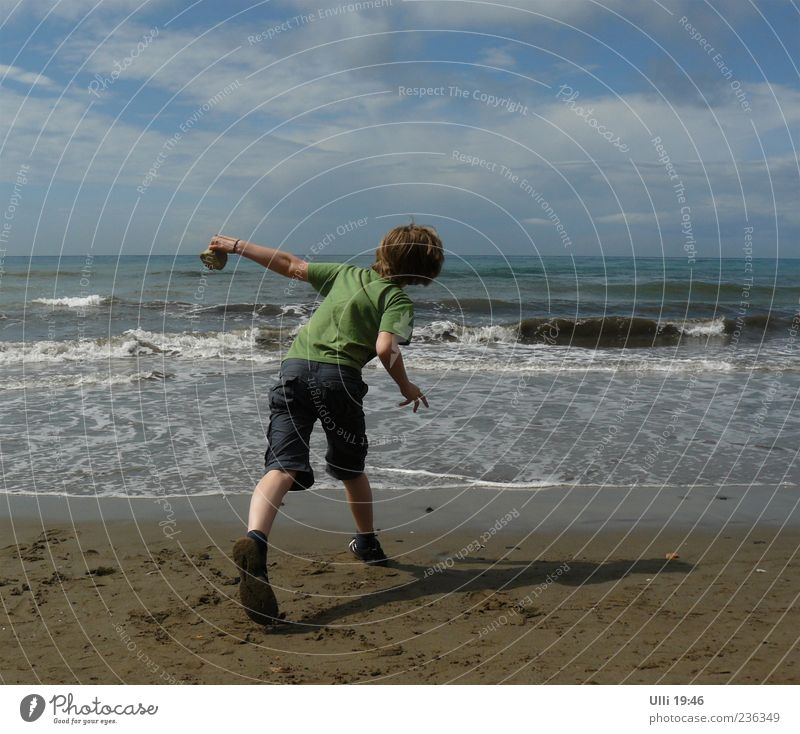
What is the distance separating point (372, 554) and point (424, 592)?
0.58 meters

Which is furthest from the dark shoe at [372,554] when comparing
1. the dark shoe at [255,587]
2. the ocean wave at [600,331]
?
the ocean wave at [600,331]

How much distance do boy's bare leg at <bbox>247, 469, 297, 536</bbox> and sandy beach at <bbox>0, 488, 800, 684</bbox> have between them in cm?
48

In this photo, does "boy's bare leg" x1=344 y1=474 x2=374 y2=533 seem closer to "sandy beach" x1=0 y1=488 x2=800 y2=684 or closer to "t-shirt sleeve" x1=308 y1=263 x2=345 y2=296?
"sandy beach" x1=0 y1=488 x2=800 y2=684

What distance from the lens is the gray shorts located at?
4766 mm

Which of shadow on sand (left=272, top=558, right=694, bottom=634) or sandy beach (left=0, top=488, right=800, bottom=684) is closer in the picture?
sandy beach (left=0, top=488, right=800, bottom=684)

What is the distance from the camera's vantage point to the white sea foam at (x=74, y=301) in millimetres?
23702

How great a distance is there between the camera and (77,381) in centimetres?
1219

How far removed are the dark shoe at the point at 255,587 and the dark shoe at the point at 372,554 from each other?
1024 millimetres

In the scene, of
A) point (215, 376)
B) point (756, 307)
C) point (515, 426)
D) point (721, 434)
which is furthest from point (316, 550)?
point (756, 307)

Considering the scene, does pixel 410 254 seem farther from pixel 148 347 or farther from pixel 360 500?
pixel 148 347

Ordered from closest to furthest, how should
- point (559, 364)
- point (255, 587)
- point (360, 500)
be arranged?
1. point (255, 587)
2. point (360, 500)
3. point (559, 364)

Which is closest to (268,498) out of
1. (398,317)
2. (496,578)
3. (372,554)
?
(372,554)

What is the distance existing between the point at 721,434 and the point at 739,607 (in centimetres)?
469

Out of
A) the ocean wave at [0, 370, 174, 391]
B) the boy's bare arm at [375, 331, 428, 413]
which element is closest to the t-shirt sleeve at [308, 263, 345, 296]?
the boy's bare arm at [375, 331, 428, 413]
